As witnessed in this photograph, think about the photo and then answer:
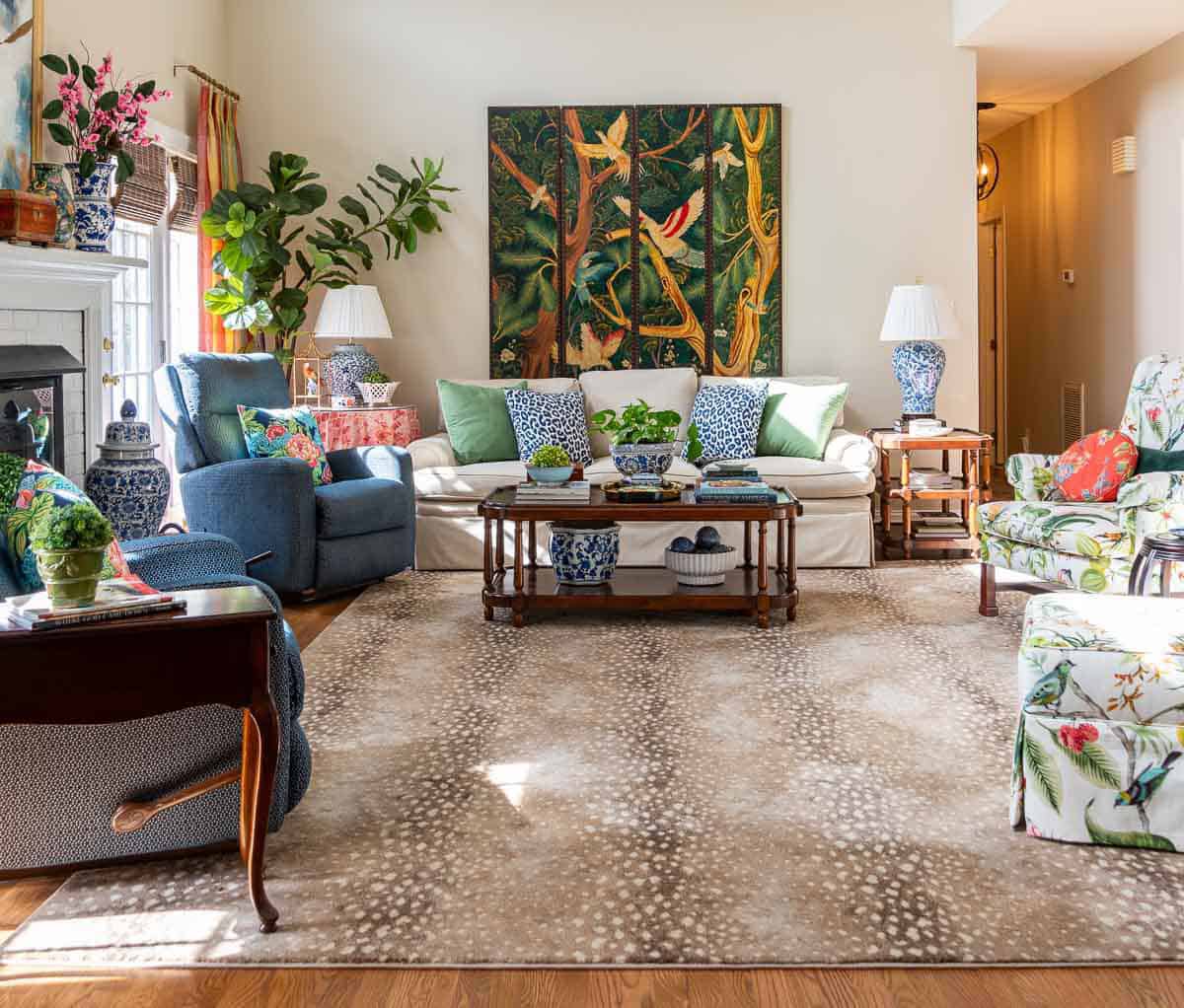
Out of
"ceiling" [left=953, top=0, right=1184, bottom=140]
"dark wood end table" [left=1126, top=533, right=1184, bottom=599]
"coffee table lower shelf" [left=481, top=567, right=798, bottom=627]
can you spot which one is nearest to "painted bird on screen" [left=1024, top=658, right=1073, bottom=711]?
"dark wood end table" [left=1126, top=533, right=1184, bottom=599]

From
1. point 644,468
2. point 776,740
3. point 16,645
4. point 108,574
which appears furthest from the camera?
point 644,468

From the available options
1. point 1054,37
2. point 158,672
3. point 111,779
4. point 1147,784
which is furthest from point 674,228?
point 158,672

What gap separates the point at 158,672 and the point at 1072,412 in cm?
695

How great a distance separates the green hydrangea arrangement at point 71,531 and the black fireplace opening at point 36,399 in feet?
6.05

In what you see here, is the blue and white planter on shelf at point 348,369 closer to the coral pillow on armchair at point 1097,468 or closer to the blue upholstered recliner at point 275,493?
the blue upholstered recliner at point 275,493

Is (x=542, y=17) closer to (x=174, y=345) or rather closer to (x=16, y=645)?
(x=174, y=345)

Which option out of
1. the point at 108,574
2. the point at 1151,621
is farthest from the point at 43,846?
the point at 1151,621

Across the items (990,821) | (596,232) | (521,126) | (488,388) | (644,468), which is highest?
(521,126)

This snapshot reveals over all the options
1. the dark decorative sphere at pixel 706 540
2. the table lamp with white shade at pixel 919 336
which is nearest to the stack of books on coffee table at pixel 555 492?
the dark decorative sphere at pixel 706 540

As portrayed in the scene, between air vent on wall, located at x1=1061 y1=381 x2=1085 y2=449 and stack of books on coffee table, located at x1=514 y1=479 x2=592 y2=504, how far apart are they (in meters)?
4.17

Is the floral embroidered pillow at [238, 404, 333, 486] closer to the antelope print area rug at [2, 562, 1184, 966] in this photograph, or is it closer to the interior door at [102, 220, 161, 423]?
the interior door at [102, 220, 161, 423]

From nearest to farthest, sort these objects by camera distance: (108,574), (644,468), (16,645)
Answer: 1. (16,645)
2. (108,574)
3. (644,468)

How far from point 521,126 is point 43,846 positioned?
16.6 feet

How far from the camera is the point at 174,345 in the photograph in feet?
20.0
